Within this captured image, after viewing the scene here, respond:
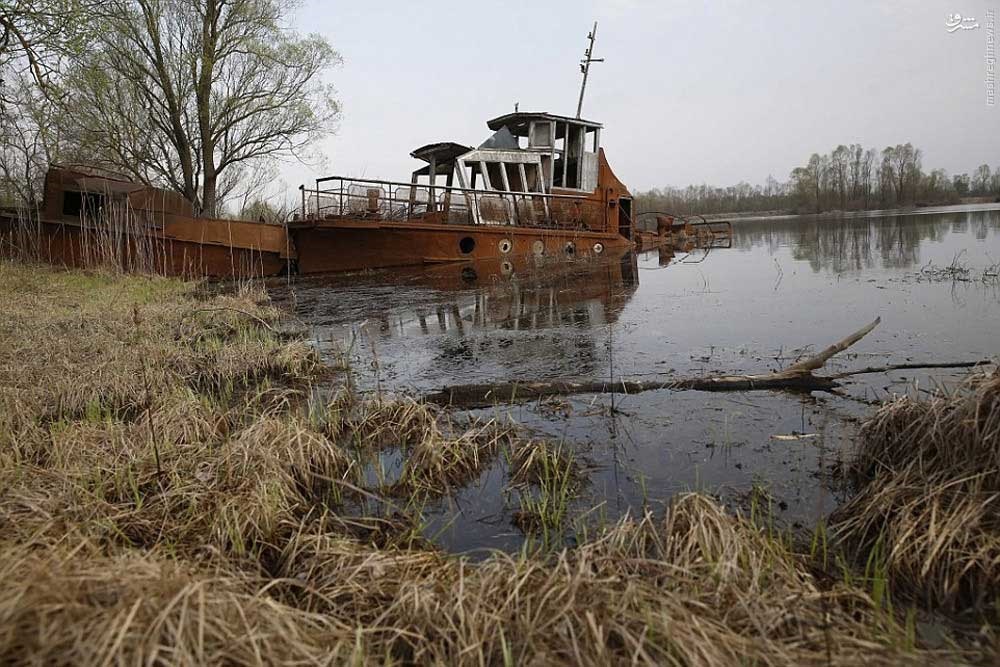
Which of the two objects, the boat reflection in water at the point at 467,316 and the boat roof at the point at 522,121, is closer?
the boat reflection in water at the point at 467,316

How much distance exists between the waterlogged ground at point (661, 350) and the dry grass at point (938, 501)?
238mm

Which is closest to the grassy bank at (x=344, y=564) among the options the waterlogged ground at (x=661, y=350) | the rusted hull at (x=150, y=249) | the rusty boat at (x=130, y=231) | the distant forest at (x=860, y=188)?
the waterlogged ground at (x=661, y=350)

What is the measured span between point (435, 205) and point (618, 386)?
417 inches

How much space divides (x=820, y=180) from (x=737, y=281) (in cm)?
7184

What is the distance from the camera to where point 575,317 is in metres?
7.35

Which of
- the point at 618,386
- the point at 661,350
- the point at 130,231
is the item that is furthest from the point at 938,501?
the point at 130,231

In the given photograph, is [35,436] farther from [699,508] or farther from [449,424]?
[699,508]

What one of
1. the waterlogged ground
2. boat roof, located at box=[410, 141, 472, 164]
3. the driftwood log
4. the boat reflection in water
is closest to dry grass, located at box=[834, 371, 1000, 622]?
the waterlogged ground

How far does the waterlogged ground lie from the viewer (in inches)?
104

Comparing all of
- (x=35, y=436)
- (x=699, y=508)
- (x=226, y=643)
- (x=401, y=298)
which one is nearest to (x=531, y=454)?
(x=699, y=508)

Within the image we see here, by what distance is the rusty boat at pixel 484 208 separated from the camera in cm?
1305

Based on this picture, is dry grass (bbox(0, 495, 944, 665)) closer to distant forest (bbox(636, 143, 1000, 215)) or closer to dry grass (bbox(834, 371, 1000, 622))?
dry grass (bbox(834, 371, 1000, 622))

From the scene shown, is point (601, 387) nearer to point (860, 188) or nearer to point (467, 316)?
point (467, 316)

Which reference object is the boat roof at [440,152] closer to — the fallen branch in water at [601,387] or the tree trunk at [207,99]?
the tree trunk at [207,99]
